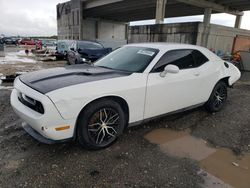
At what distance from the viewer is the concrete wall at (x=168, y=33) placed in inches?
496

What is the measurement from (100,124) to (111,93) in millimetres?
459

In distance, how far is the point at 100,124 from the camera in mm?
2785

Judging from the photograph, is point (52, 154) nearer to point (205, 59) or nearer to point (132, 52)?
point (132, 52)

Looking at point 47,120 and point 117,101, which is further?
point 117,101

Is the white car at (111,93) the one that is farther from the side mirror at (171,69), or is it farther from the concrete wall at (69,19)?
the concrete wall at (69,19)

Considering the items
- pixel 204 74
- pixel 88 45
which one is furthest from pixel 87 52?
pixel 204 74

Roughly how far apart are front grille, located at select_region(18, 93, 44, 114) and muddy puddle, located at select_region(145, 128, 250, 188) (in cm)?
171

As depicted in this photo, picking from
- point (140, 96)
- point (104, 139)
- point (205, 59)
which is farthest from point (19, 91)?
point (205, 59)

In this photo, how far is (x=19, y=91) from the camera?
2.77 meters

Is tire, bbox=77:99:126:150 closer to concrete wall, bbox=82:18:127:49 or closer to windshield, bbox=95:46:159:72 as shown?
windshield, bbox=95:46:159:72

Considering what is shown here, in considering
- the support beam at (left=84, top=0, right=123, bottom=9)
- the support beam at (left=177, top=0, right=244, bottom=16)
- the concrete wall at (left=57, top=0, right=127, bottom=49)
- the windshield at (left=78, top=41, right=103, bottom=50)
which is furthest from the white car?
the concrete wall at (left=57, top=0, right=127, bottom=49)

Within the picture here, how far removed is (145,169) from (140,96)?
39.7 inches

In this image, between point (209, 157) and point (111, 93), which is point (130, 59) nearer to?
point (111, 93)

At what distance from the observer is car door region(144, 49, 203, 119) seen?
10.3 ft
